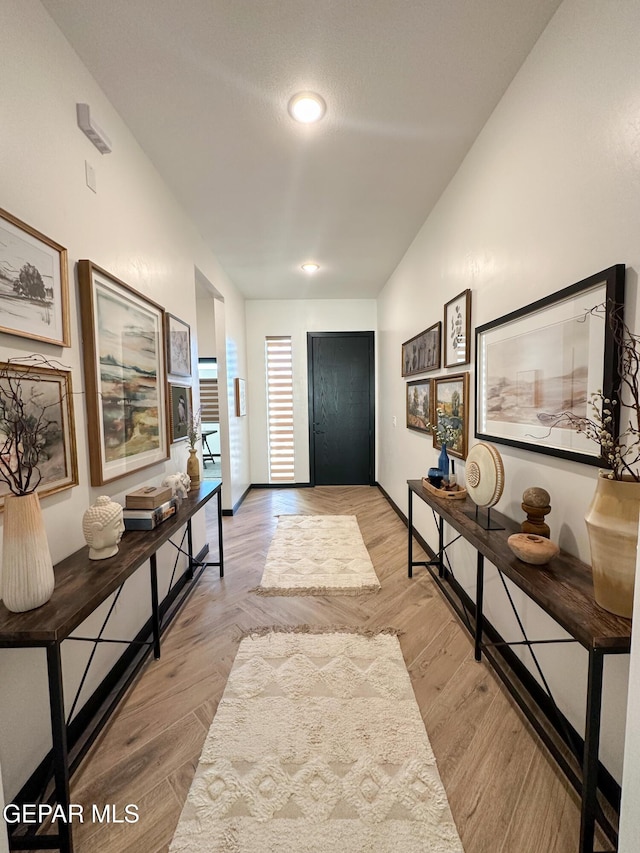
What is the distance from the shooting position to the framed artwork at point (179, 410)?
260 cm

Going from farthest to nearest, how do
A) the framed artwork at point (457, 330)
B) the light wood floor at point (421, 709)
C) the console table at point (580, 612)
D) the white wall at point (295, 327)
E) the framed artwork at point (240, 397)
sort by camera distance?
the white wall at point (295, 327), the framed artwork at point (240, 397), the framed artwork at point (457, 330), the light wood floor at point (421, 709), the console table at point (580, 612)

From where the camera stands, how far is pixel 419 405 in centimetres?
346

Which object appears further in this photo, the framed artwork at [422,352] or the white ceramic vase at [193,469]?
the framed artwork at [422,352]

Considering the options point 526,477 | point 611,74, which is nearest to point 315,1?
point 611,74

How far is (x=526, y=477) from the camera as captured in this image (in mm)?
1764

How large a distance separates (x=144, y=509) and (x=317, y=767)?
134 centimetres

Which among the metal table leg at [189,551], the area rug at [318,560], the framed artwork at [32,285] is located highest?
the framed artwork at [32,285]

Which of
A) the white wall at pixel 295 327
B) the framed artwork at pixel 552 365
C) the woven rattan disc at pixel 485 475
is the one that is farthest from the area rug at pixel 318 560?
the white wall at pixel 295 327

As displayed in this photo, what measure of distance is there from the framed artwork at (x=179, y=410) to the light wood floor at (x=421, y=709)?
1.19 m

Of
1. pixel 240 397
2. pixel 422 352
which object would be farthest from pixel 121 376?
pixel 240 397

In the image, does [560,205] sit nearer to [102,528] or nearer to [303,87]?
[303,87]

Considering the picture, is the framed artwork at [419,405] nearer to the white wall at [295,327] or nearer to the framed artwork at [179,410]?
the framed artwork at [179,410]

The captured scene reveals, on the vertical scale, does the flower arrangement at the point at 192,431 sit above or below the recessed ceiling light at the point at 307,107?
below

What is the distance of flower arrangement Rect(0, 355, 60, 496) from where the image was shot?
1177 millimetres
